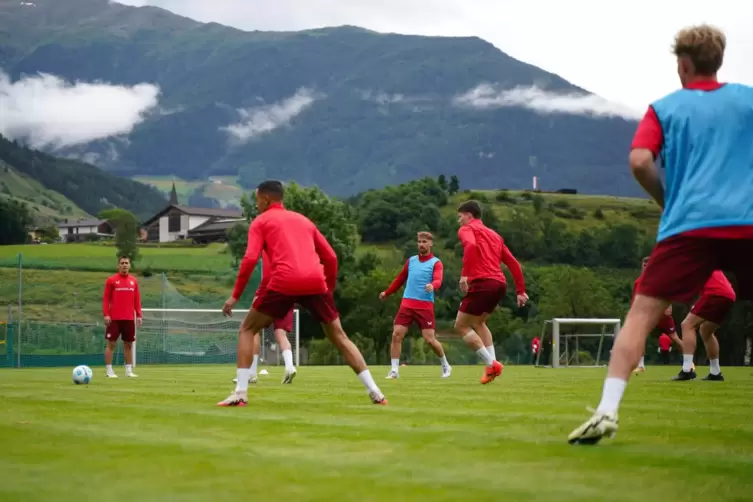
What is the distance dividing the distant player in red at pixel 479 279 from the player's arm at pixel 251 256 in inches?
219

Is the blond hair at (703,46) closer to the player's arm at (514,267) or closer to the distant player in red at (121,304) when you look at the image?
the player's arm at (514,267)

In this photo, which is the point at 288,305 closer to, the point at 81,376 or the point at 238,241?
the point at 81,376

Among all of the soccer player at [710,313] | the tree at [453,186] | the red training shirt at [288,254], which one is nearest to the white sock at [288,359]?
the soccer player at [710,313]

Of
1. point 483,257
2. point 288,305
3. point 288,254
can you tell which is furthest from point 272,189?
point 483,257

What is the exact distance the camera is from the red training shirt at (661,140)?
253 inches

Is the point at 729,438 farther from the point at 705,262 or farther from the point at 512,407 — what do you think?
the point at 512,407

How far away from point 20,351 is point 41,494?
3274 cm

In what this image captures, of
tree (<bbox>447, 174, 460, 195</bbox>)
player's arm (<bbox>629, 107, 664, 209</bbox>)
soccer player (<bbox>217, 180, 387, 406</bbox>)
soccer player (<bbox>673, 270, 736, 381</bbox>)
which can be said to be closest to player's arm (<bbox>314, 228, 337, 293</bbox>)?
soccer player (<bbox>217, 180, 387, 406</bbox>)

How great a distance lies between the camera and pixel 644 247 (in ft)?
454

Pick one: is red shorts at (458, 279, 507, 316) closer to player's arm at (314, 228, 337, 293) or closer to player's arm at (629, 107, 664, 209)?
player's arm at (314, 228, 337, 293)

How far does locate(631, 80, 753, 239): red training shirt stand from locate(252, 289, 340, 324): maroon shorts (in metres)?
4.33

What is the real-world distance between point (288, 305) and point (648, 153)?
4.70 metres

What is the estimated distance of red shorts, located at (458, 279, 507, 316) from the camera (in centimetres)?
1580

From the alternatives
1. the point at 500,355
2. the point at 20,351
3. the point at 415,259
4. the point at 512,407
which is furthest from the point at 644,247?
the point at 512,407
